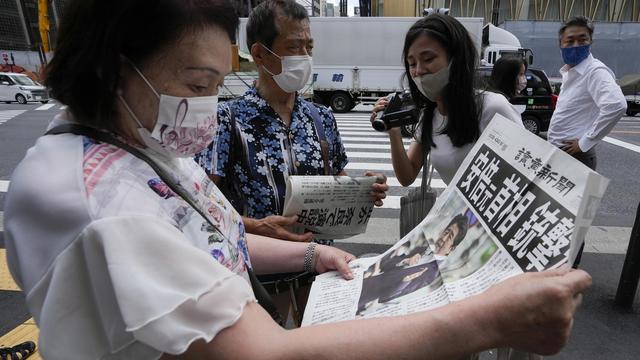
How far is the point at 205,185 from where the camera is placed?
93 centimetres

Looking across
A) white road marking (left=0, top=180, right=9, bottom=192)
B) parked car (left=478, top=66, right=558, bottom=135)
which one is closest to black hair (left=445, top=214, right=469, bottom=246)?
white road marking (left=0, top=180, right=9, bottom=192)

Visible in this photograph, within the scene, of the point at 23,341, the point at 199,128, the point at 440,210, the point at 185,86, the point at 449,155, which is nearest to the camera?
the point at 185,86

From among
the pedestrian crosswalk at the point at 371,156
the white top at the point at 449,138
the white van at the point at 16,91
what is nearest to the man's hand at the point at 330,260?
the white top at the point at 449,138

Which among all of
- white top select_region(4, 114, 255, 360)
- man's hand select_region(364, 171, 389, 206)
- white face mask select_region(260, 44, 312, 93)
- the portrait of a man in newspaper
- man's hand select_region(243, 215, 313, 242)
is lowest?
man's hand select_region(243, 215, 313, 242)

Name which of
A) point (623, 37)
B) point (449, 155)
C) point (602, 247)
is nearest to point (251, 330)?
point (449, 155)

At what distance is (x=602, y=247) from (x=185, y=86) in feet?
13.9

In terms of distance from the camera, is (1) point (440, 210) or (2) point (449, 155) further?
(2) point (449, 155)

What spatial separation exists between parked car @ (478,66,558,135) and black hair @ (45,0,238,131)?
10.0 metres

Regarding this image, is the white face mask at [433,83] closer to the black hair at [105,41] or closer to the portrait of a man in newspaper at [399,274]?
the portrait of a man in newspaper at [399,274]

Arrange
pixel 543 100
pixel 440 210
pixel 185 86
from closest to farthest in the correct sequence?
pixel 185 86
pixel 440 210
pixel 543 100

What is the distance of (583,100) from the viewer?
11.1 ft

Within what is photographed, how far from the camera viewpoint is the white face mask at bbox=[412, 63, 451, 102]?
71.9 inches

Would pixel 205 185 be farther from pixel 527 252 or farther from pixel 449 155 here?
pixel 449 155

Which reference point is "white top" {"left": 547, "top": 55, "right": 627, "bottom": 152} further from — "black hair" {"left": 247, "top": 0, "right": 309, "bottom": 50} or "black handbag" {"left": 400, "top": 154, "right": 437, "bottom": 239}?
"black hair" {"left": 247, "top": 0, "right": 309, "bottom": 50}
